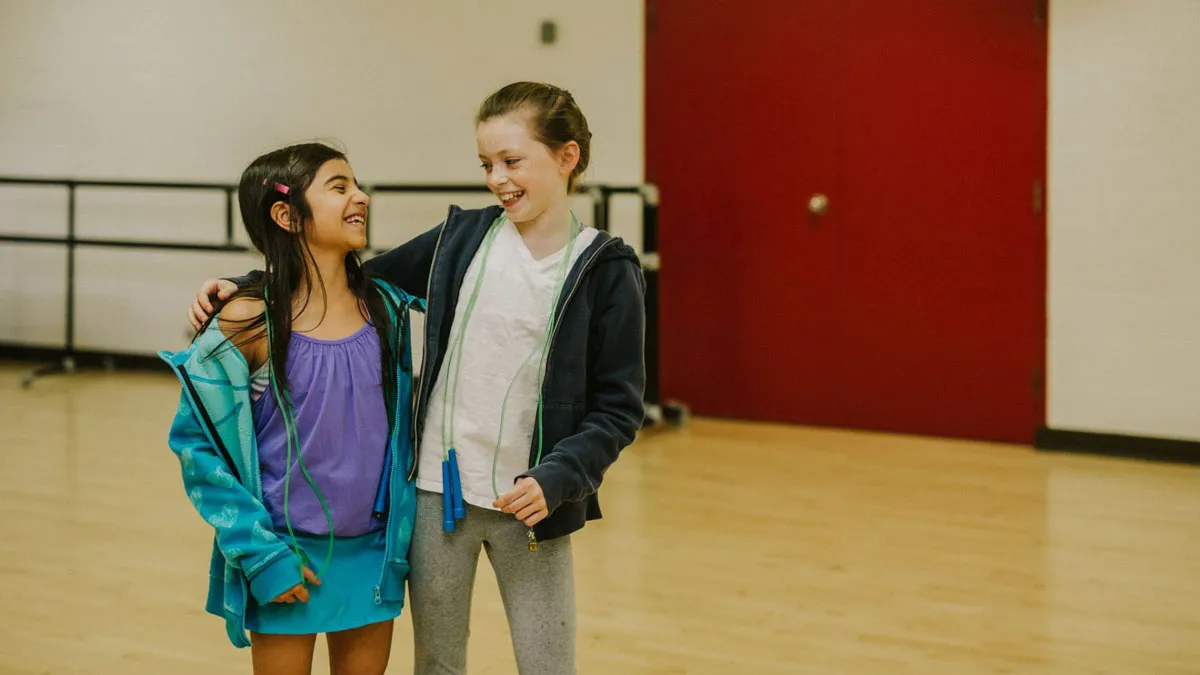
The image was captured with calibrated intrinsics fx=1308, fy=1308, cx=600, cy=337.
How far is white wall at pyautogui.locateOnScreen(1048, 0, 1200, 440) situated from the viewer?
4586mm

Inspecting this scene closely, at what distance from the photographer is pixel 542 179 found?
65.6 inches

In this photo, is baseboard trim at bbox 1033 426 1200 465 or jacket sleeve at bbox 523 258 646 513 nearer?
jacket sleeve at bbox 523 258 646 513

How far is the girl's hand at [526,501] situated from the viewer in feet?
5.07

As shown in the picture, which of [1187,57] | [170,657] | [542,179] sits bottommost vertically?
[170,657]

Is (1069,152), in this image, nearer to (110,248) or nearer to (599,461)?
(599,461)

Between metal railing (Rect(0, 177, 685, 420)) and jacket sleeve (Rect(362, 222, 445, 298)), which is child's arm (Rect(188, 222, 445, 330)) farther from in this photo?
metal railing (Rect(0, 177, 685, 420))

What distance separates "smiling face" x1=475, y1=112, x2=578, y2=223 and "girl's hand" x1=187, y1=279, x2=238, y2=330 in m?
0.37

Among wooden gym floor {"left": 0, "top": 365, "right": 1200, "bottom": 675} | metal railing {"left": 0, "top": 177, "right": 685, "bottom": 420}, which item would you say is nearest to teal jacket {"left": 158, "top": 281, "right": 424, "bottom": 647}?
wooden gym floor {"left": 0, "top": 365, "right": 1200, "bottom": 675}

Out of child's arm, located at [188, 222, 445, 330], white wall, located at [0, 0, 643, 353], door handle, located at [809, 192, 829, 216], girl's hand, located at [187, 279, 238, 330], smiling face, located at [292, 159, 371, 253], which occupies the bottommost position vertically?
girl's hand, located at [187, 279, 238, 330]

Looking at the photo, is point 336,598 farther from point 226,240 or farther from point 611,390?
point 226,240

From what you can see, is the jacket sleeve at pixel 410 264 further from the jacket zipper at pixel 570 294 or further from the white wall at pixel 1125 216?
the white wall at pixel 1125 216

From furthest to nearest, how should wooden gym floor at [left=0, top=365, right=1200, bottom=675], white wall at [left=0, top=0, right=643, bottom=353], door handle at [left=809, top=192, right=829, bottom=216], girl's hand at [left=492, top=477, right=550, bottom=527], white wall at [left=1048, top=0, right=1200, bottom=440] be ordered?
1. white wall at [left=0, top=0, right=643, bottom=353]
2. door handle at [left=809, top=192, right=829, bottom=216]
3. white wall at [left=1048, top=0, right=1200, bottom=440]
4. wooden gym floor at [left=0, top=365, right=1200, bottom=675]
5. girl's hand at [left=492, top=477, right=550, bottom=527]

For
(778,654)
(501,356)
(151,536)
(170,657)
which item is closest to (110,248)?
(151,536)

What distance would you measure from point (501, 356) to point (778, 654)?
4.49 ft
